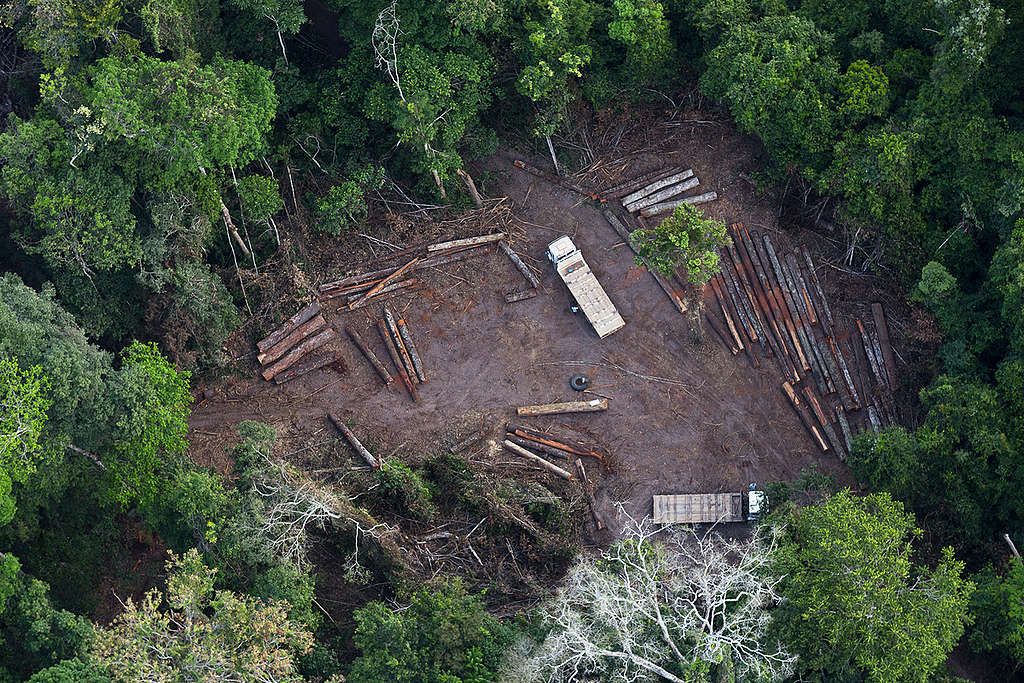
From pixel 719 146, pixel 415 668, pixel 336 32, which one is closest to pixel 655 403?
pixel 719 146

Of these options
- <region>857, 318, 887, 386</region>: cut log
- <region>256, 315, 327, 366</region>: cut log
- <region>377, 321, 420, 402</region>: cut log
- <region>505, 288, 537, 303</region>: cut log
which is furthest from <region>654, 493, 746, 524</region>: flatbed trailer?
<region>256, 315, 327, 366</region>: cut log

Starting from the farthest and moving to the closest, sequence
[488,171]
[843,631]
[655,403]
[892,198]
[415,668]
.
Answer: [488,171], [655,403], [892,198], [415,668], [843,631]

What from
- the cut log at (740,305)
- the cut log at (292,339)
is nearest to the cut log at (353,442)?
the cut log at (292,339)

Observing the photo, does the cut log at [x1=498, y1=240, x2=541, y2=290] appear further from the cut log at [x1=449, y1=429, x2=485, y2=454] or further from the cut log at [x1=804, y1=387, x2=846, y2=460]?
the cut log at [x1=804, y1=387, x2=846, y2=460]

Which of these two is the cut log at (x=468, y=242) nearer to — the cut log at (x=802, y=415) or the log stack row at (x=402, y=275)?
the log stack row at (x=402, y=275)

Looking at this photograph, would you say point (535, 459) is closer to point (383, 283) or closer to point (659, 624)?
point (383, 283)

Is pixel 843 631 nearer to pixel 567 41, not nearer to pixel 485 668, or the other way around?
pixel 485 668

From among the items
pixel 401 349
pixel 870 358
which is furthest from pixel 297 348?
pixel 870 358
